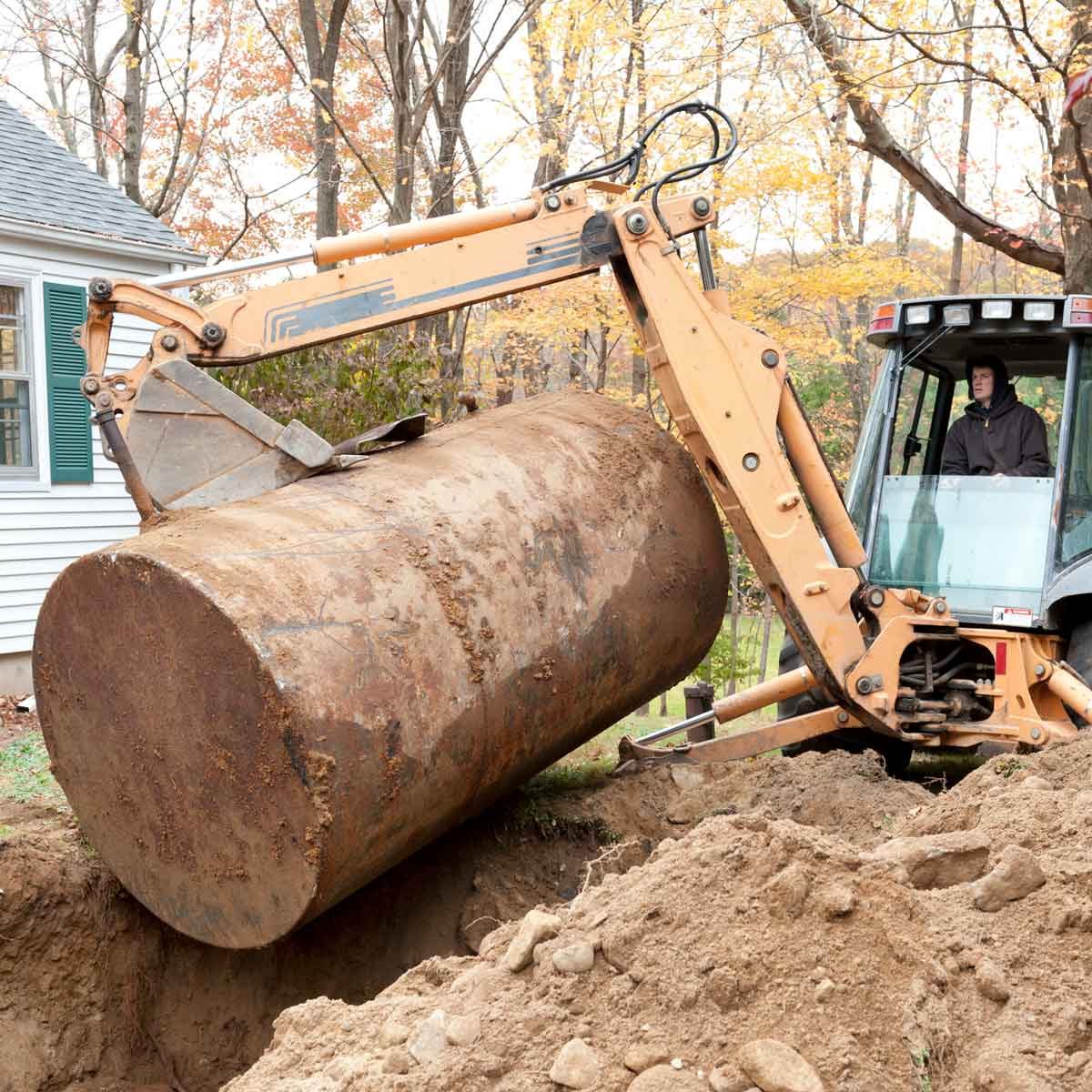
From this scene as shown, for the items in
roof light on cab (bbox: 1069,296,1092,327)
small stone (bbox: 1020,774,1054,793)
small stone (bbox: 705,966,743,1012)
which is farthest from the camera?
roof light on cab (bbox: 1069,296,1092,327)

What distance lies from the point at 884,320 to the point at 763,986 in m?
4.79

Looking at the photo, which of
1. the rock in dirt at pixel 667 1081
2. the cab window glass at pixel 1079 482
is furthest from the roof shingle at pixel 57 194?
the rock in dirt at pixel 667 1081

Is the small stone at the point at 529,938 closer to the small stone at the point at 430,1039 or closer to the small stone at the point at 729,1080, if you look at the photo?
the small stone at the point at 430,1039

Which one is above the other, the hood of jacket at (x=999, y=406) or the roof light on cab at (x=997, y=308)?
the roof light on cab at (x=997, y=308)

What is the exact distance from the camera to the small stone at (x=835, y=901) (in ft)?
9.80

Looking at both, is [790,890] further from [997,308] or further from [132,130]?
[132,130]

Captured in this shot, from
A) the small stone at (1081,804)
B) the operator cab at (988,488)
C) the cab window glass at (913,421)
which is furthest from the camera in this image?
the cab window glass at (913,421)

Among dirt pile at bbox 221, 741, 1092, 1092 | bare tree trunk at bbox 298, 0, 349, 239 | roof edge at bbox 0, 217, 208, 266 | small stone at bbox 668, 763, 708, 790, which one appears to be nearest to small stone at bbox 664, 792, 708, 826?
small stone at bbox 668, 763, 708, 790

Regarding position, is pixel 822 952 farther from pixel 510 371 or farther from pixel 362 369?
pixel 510 371

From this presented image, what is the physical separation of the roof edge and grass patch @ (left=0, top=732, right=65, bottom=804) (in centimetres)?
472

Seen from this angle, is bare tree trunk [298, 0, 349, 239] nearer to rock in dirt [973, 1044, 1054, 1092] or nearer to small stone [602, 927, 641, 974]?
small stone [602, 927, 641, 974]

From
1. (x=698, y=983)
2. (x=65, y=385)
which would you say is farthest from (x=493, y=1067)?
(x=65, y=385)

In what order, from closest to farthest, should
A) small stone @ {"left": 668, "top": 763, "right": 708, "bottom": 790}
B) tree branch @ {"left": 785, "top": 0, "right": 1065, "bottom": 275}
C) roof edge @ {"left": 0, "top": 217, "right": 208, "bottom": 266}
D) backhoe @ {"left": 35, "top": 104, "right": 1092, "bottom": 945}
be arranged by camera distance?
backhoe @ {"left": 35, "top": 104, "right": 1092, "bottom": 945} < small stone @ {"left": 668, "top": 763, "right": 708, "bottom": 790} < tree branch @ {"left": 785, "top": 0, "right": 1065, "bottom": 275} < roof edge @ {"left": 0, "top": 217, "right": 208, "bottom": 266}

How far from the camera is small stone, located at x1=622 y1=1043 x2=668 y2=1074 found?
8.72 ft
